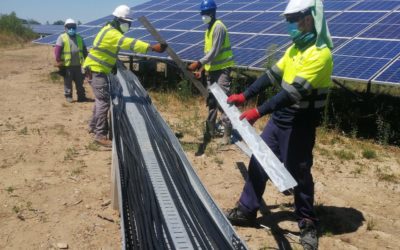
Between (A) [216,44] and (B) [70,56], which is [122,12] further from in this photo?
(B) [70,56]

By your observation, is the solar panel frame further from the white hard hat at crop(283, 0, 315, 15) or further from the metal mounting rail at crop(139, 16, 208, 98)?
the white hard hat at crop(283, 0, 315, 15)

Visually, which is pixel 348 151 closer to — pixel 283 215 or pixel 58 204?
pixel 283 215

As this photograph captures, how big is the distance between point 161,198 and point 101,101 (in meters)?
3.04

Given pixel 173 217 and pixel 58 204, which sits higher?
pixel 173 217

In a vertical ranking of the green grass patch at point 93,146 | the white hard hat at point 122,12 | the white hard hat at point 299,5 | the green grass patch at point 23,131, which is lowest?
the green grass patch at point 93,146

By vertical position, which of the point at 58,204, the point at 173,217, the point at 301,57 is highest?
the point at 301,57

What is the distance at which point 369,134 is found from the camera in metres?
7.39

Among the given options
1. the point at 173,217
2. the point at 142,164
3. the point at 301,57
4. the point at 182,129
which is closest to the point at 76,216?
the point at 142,164

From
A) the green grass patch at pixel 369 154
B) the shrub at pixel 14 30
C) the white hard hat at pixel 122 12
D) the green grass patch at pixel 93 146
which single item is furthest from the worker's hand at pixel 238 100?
the shrub at pixel 14 30

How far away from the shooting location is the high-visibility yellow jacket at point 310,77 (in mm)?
3281

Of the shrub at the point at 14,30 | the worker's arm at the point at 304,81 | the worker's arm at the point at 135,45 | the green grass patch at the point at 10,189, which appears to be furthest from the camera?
the shrub at the point at 14,30

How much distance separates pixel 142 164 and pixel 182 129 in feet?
10.6

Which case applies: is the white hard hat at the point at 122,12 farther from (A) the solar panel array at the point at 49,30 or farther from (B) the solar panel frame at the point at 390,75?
(A) the solar panel array at the point at 49,30

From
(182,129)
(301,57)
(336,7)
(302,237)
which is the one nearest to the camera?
(301,57)
